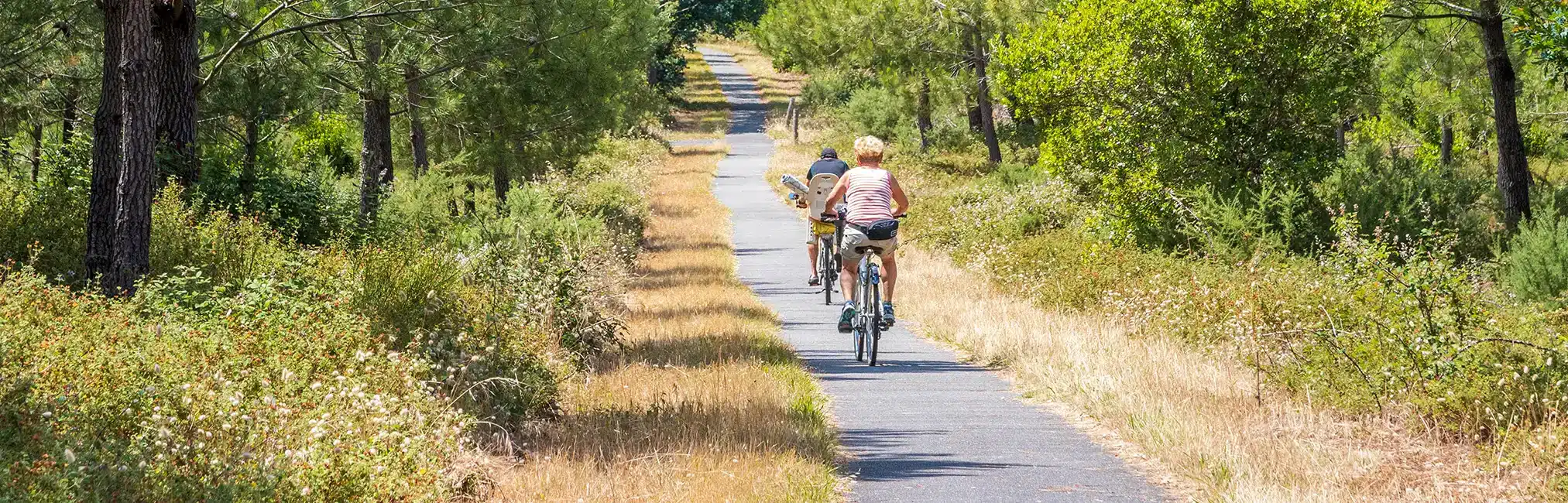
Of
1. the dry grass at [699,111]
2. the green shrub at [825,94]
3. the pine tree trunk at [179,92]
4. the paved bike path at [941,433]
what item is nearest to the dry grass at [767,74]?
the green shrub at [825,94]

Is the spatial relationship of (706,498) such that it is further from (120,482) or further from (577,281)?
(577,281)

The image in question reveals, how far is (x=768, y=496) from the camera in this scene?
20.3ft

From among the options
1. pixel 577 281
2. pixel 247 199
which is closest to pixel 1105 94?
pixel 577 281

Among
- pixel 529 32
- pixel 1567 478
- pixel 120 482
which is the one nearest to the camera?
pixel 120 482

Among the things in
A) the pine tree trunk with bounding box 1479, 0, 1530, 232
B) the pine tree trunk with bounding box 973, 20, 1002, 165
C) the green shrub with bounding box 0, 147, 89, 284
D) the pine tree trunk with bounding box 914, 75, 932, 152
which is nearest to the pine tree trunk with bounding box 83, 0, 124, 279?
the green shrub with bounding box 0, 147, 89, 284

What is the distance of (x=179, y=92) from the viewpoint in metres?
12.9

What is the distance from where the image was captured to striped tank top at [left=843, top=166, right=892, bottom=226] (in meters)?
11.2

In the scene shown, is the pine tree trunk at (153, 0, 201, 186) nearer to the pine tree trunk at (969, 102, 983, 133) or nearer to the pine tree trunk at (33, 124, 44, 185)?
the pine tree trunk at (33, 124, 44, 185)

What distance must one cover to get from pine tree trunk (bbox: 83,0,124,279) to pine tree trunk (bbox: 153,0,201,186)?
3.79ft

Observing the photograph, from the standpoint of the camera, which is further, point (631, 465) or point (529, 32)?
point (529, 32)

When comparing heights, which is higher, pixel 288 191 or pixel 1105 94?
pixel 1105 94

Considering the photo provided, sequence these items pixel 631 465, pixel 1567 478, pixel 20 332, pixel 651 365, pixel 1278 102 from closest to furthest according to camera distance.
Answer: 1. pixel 1567 478
2. pixel 631 465
3. pixel 20 332
4. pixel 651 365
5. pixel 1278 102

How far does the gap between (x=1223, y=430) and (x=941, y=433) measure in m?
1.55

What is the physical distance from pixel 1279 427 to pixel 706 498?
325cm
